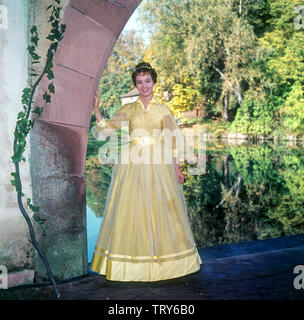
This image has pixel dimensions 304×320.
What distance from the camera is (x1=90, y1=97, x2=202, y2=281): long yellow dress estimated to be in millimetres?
2846

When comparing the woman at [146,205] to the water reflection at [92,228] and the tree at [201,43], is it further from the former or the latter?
the tree at [201,43]

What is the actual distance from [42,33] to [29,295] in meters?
1.92

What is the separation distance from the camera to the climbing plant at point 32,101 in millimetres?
2645

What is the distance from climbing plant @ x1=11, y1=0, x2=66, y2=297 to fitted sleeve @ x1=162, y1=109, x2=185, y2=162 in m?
0.93

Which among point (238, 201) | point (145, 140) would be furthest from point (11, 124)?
point (238, 201)

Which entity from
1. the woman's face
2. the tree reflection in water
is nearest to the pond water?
the tree reflection in water

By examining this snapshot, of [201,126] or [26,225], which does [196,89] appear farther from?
[26,225]

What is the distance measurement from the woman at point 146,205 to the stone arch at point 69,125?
0.64 ft

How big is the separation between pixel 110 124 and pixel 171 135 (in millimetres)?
516

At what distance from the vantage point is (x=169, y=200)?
2979mm

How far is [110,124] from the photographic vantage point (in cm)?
303

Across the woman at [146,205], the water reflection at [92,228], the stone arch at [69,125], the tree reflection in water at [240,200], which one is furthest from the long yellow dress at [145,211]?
the tree reflection in water at [240,200]

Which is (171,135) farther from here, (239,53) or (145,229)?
(239,53)
